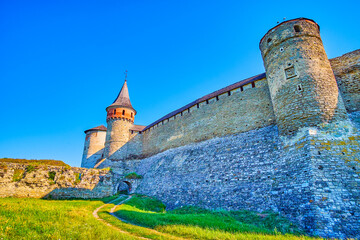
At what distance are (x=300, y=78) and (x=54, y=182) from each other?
1978 centimetres

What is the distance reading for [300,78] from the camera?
11102 millimetres

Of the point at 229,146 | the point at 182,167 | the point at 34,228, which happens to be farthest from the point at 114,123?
the point at 34,228

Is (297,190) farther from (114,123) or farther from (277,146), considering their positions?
(114,123)

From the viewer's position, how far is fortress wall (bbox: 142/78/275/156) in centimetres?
1411

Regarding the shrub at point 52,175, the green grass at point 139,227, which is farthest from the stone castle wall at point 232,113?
the shrub at point 52,175

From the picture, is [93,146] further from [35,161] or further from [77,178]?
[77,178]

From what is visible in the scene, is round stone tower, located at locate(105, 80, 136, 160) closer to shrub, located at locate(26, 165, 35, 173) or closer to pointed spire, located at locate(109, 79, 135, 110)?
pointed spire, located at locate(109, 79, 135, 110)

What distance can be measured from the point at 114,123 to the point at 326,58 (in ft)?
80.1

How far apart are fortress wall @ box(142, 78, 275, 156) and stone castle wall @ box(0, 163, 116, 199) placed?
7.38 metres

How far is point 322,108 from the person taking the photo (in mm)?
10102

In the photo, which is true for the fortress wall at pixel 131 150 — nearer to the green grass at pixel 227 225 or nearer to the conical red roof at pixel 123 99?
the conical red roof at pixel 123 99

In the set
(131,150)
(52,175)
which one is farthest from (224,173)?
(131,150)

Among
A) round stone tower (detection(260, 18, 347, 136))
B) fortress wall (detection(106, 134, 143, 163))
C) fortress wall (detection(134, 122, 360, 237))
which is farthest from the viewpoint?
fortress wall (detection(106, 134, 143, 163))

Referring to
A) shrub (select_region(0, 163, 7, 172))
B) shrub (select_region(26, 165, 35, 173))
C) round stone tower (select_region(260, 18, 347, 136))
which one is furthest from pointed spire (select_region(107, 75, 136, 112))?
round stone tower (select_region(260, 18, 347, 136))
